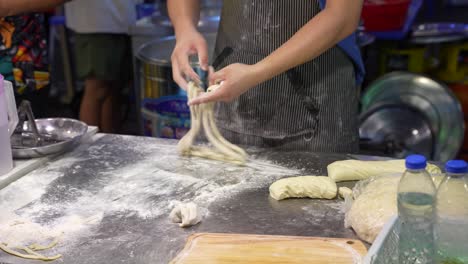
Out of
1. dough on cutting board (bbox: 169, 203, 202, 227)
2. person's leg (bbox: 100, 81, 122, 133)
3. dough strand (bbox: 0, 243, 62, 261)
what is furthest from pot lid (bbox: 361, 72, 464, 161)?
dough strand (bbox: 0, 243, 62, 261)

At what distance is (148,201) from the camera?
68.1 inches

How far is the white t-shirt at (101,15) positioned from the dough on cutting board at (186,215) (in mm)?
2717

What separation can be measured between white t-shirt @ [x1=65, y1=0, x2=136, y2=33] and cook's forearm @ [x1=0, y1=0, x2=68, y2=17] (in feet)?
5.08

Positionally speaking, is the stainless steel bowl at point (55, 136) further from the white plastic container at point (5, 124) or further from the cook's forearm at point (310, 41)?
the cook's forearm at point (310, 41)

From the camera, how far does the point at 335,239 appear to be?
1456 mm

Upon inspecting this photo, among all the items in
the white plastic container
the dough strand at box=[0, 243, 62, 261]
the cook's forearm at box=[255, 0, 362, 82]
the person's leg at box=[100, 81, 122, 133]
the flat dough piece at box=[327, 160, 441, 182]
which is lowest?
the person's leg at box=[100, 81, 122, 133]

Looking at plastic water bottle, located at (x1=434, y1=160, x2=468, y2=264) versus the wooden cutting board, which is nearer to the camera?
plastic water bottle, located at (x1=434, y1=160, x2=468, y2=264)

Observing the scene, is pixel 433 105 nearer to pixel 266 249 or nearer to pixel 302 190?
pixel 302 190

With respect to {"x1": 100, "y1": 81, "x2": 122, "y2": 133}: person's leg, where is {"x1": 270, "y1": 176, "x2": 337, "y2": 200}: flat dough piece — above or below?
above

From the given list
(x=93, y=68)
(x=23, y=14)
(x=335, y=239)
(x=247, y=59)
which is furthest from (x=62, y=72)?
(x=335, y=239)

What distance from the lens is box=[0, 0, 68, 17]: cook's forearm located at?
8.23 ft

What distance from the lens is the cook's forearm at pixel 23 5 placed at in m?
2.51

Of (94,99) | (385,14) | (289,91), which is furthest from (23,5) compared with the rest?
(385,14)

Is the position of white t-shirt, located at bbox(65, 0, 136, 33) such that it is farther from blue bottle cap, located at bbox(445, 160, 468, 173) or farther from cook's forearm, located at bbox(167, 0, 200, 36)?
blue bottle cap, located at bbox(445, 160, 468, 173)
